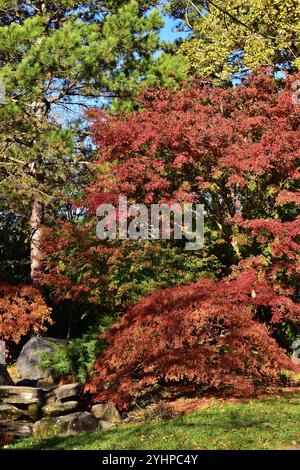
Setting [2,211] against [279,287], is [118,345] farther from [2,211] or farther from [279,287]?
[2,211]

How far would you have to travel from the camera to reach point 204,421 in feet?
21.8

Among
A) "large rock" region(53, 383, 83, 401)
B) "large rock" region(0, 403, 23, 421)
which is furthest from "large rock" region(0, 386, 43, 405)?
"large rock" region(0, 403, 23, 421)

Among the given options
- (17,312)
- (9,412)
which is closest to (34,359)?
(17,312)

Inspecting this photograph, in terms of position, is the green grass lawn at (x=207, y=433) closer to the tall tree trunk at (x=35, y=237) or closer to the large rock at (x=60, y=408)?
the large rock at (x=60, y=408)

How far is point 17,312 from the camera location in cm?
1152

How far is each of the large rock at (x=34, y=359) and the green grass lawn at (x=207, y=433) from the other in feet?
16.0

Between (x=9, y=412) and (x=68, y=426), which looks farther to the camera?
(x=9, y=412)

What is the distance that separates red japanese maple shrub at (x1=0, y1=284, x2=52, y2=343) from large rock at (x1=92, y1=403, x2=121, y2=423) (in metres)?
4.10

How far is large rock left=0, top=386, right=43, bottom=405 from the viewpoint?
9500mm

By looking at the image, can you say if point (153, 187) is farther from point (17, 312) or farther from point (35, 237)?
point (35, 237)

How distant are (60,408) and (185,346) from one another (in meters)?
3.05

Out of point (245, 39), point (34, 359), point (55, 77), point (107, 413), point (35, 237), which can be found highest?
point (245, 39)

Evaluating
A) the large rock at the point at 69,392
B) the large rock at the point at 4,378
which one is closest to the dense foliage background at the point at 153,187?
the large rock at the point at 69,392
